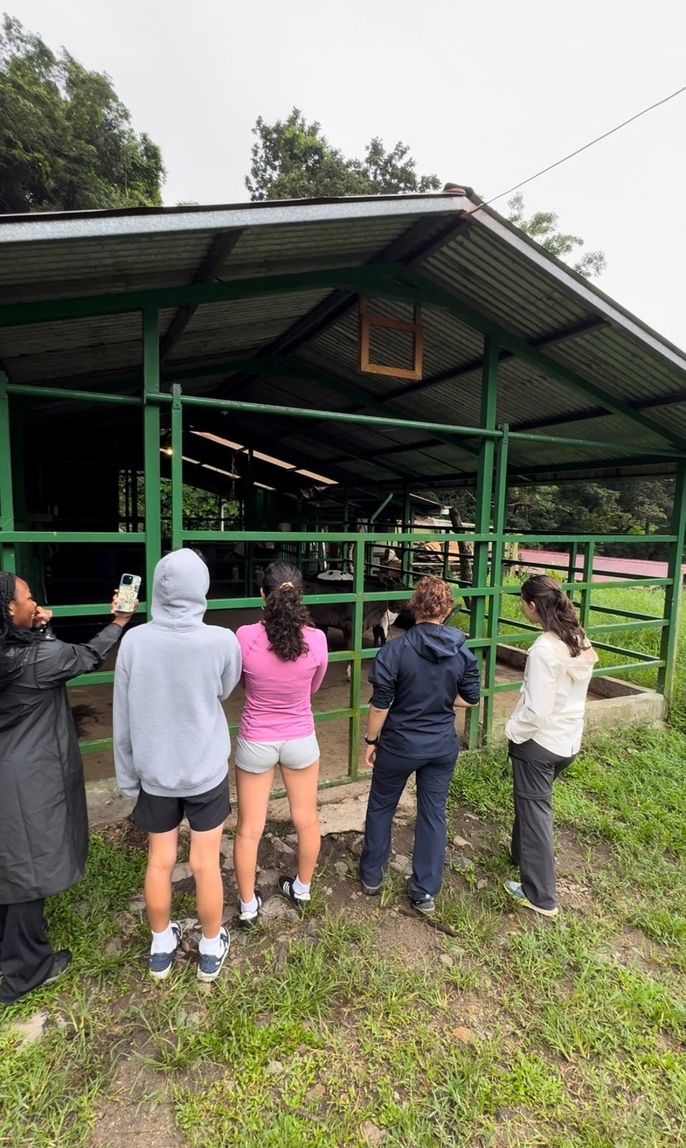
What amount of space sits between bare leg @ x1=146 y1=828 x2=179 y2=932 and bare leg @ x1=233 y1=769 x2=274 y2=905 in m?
0.29

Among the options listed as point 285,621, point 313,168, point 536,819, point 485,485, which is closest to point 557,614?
point 536,819

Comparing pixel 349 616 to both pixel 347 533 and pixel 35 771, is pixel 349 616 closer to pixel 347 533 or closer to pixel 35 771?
pixel 347 533

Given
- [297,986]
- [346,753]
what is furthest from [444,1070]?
[346,753]

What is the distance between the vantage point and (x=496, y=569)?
377cm

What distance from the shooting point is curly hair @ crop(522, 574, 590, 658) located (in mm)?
2363

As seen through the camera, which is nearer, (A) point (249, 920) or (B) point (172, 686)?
(B) point (172, 686)

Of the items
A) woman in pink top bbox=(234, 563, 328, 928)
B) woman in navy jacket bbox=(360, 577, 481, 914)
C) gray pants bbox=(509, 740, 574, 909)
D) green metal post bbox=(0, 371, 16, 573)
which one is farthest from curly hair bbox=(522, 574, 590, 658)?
green metal post bbox=(0, 371, 16, 573)

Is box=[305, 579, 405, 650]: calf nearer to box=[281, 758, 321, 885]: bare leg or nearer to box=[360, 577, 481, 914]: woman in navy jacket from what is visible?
box=[360, 577, 481, 914]: woman in navy jacket

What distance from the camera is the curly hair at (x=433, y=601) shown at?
231 cm

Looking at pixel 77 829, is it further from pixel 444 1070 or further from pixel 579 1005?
pixel 579 1005

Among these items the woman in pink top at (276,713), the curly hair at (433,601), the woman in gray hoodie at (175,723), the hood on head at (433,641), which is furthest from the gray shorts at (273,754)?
the curly hair at (433,601)

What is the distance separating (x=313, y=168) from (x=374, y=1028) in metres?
27.8

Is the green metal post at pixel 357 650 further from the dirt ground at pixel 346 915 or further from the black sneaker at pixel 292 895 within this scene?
the black sneaker at pixel 292 895

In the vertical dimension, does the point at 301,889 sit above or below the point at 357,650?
below
